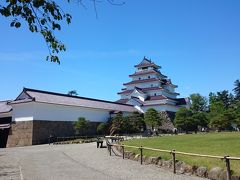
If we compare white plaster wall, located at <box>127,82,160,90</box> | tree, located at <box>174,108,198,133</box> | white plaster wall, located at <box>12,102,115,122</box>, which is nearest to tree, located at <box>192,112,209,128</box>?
tree, located at <box>174,108,198,133</box>

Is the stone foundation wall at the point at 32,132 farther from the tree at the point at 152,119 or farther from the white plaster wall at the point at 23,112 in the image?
the tree at the point at 152,119

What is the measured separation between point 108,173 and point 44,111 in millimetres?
32157

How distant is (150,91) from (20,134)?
3198 centimetres

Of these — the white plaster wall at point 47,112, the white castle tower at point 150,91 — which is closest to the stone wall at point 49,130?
the white plaster wall at point 47,112

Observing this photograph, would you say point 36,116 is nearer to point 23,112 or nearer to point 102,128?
point 23,112

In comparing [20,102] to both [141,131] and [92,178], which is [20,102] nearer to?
[141,131]

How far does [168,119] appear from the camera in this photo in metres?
59.8

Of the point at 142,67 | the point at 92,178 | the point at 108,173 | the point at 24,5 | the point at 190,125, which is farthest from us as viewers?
the point at 142,67

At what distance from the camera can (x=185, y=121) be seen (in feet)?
171

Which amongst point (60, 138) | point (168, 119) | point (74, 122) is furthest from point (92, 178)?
point (168, 119)

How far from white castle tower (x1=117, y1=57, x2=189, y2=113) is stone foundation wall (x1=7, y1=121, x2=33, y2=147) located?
27824 millimetres

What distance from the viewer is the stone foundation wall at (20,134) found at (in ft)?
135

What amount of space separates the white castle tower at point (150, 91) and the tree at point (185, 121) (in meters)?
7.85

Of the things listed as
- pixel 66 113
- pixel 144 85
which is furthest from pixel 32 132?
pixel 144 85
